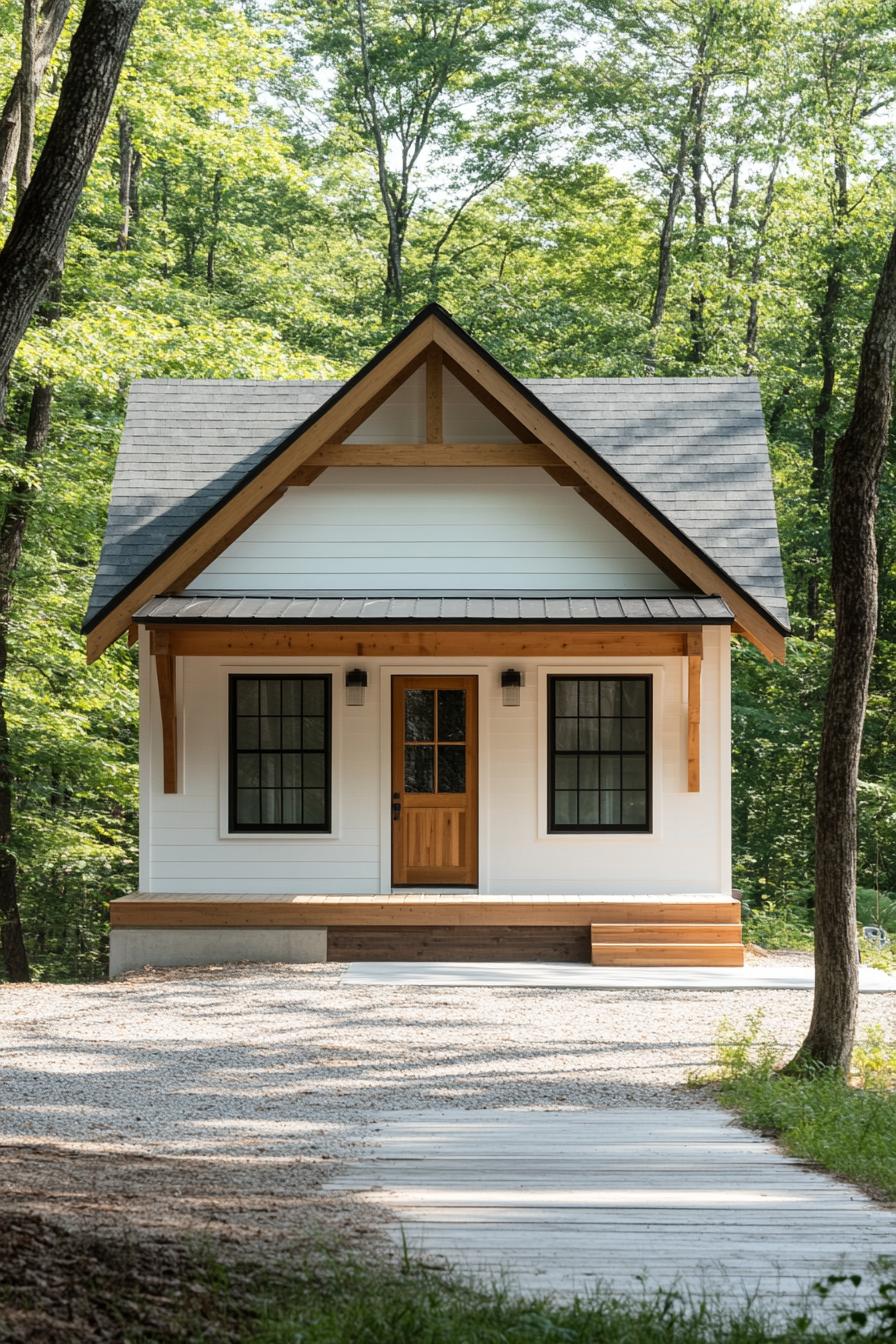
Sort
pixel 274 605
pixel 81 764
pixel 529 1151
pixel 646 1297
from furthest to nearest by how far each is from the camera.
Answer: pixel 81 764 < pixel 274 605 < pixel 529 1151 < pixel 646 1297

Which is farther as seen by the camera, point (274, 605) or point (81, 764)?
point (81, 764)

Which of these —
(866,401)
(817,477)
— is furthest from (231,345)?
(866,401)

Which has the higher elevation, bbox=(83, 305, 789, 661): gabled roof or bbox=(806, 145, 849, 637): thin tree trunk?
bbox=(806, 145, 849, 637): thin tree trunk

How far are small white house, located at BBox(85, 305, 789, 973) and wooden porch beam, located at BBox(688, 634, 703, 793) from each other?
22mm

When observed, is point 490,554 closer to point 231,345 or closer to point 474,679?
point 474,679

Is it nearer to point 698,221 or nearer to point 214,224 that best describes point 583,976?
point 698,221

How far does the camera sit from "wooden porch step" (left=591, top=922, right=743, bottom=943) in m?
12.9

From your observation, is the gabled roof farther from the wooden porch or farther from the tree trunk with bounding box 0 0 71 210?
the tree trunk with bounding box 0 0 71 210

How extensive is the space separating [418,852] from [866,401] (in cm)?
726

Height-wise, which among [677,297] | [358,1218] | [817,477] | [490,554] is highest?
[677,297]

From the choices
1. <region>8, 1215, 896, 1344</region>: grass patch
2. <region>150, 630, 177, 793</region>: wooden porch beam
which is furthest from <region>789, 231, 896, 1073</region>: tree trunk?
<region>150, 630, 177, 793</region>: wooden porch beam

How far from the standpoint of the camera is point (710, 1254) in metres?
3.93

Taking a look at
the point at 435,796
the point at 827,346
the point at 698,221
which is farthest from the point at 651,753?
the point at 698,221

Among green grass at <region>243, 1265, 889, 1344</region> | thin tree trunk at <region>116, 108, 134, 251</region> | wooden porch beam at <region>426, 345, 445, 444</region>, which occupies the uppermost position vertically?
thin tree trunk at <region>116, 108, 134, 251</region>
